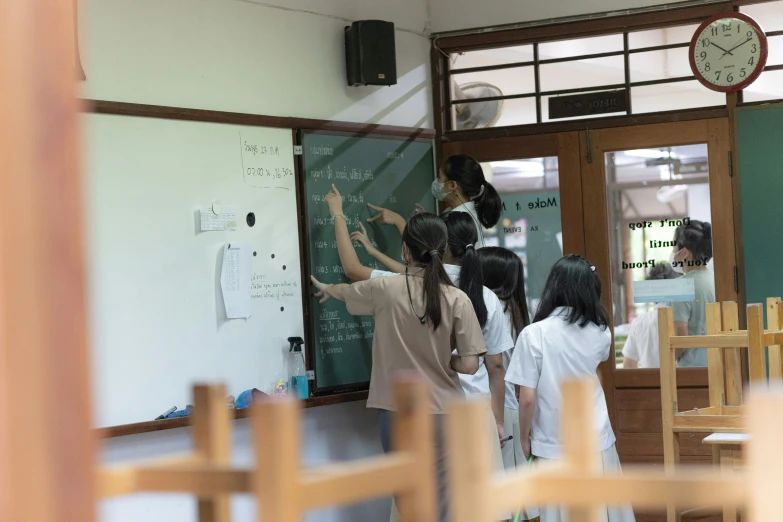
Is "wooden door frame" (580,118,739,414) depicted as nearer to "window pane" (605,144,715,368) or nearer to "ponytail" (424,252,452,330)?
"window pane" (605,144,715,368)

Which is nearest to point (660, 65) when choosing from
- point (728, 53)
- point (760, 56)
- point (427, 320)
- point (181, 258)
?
point (728, 53)

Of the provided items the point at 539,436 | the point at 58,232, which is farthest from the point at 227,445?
the point at 539,436

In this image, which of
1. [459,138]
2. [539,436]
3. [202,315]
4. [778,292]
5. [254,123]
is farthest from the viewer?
[459,138]

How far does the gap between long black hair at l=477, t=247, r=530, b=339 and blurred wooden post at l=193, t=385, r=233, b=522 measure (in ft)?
10.2

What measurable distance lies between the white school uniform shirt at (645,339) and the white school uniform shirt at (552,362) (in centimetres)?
134

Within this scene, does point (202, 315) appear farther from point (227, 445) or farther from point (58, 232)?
point (58, 232)

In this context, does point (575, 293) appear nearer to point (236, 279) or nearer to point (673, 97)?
point (236, 279)

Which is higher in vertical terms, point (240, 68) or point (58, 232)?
point (240, 68)

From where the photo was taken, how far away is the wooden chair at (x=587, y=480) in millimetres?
696

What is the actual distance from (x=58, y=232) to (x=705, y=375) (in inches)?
182

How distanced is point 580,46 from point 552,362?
212cm

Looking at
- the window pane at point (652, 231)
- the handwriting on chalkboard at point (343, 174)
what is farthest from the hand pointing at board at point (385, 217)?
the window pane at point (652, 231)

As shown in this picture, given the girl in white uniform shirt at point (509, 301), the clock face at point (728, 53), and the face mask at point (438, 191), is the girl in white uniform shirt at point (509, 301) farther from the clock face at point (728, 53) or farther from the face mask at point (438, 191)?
the clock face at point (728, 53)

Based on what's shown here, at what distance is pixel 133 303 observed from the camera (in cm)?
369
